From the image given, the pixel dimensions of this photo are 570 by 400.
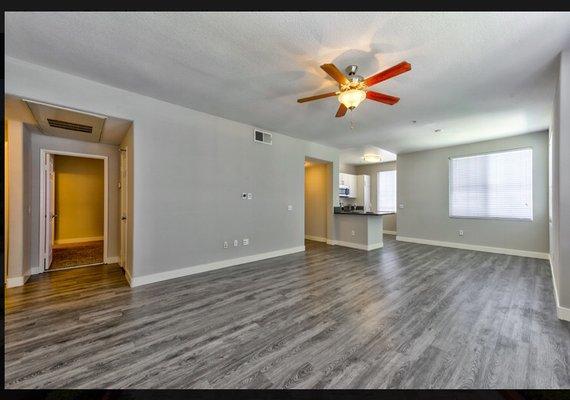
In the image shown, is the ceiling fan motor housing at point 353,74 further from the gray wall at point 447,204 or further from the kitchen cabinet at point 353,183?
the kitchen cabinet at point 353,183

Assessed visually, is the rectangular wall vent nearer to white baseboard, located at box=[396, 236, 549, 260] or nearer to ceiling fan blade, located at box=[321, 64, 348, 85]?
ceiling fan blade, located at box=[321, 64, 348, 85]

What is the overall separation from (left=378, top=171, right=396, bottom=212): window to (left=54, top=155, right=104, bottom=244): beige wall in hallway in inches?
382

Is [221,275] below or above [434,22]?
below

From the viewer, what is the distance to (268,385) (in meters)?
1.58

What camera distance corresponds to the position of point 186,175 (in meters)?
3.92

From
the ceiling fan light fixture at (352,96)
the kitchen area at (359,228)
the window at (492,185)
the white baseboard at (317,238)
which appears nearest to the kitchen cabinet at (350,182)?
the kitchen area at (359,228)

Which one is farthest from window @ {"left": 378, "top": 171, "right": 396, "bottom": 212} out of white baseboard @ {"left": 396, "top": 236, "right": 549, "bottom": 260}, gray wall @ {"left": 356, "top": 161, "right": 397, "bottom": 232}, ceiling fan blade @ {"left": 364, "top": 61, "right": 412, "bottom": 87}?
ceiling fan blade @ {"left": 364, "top": 61, "right": 412, "bottom": 87}

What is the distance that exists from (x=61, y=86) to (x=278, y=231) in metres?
4.14

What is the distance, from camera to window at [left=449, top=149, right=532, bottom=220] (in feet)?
17.4

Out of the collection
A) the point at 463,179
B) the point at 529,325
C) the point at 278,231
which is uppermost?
the point at 463,179

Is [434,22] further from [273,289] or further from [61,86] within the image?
[61,86]

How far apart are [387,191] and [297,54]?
7.90 meters

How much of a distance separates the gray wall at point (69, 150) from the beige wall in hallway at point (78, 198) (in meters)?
Answer: 3.16

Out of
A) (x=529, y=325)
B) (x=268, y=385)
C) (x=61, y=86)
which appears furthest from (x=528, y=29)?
(x=61, y=86)
